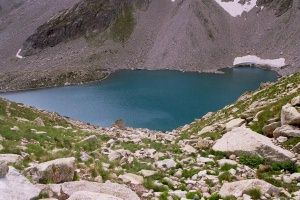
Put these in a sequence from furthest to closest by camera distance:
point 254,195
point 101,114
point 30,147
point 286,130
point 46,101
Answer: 1. point 46,101
2. point 101,114
3. point 286,130
4. point 30,147
5. point 254,195

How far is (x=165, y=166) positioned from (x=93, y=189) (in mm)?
5532

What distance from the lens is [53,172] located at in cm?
1334

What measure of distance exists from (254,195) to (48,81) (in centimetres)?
17056

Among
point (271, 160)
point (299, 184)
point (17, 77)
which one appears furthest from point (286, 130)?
point (17, 77)

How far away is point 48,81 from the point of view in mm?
178750

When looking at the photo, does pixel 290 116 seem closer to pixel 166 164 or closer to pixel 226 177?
pixel 226 177

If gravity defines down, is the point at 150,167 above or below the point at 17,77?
below

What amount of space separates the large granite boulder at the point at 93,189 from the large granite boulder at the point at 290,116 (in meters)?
9.75

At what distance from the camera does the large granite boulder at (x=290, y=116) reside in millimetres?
20145

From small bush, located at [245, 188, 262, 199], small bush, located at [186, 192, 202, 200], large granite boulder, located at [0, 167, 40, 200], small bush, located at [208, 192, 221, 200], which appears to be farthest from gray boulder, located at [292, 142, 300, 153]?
large granite boulder, located at [0, 167, 40, 200]

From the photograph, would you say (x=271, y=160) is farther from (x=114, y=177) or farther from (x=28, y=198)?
(x=28, y=198)

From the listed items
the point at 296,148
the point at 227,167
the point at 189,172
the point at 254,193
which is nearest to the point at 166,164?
the point at 189,172

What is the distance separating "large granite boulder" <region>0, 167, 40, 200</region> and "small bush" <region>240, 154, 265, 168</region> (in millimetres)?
8981

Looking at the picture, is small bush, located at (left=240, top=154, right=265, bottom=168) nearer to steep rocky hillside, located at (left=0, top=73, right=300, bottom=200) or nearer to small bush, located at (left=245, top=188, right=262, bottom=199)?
steep rocky hillside, located at (left=0, top=73, right=300, bottom=200)
